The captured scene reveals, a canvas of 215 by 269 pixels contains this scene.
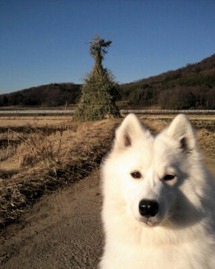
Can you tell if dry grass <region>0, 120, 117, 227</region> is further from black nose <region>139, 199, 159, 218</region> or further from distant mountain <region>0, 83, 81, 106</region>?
distant mountain <region>0, 83, 81, 106</region>

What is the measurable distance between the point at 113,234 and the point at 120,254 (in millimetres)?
174

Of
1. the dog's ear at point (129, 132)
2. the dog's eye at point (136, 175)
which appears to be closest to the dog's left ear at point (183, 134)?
the dog's ear at point (129, 132)

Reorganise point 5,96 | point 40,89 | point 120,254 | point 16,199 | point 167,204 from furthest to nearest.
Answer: point 5,96, point 40,89, point 16,199, point 120,254, point 167,204

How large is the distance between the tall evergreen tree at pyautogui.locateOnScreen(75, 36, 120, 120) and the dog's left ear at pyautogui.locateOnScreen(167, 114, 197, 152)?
530 inches

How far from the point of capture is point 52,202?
251 inches

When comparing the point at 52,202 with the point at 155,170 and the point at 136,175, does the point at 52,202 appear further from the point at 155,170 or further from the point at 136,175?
the point at 155,170

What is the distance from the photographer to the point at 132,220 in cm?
318

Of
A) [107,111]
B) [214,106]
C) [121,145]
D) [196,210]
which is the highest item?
[121,145]

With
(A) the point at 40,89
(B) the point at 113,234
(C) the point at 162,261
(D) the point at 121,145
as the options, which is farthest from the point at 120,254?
(A) the point at 40,89

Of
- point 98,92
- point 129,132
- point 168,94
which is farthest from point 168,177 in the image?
point 168,94

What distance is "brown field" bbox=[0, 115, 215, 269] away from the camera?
15.3 ft

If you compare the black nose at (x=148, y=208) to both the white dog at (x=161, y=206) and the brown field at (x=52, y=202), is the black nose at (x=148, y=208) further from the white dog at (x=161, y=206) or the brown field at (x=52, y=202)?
the brown field at (x=52, y=202)

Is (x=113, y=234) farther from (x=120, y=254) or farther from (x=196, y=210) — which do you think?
(x=196, y=210)

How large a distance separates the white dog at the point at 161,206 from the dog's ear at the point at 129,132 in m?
0.10
